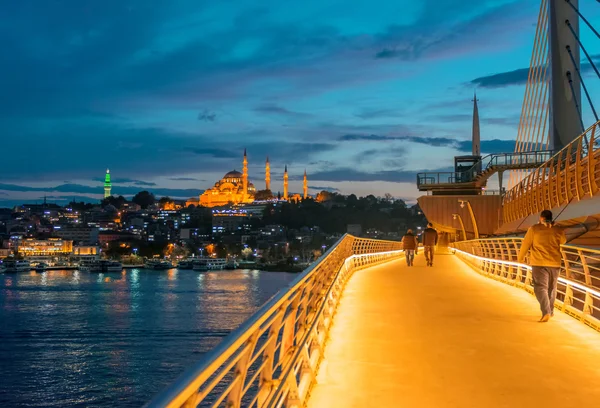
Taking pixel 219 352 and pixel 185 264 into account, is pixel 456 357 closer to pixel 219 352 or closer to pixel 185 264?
pixel 219 352

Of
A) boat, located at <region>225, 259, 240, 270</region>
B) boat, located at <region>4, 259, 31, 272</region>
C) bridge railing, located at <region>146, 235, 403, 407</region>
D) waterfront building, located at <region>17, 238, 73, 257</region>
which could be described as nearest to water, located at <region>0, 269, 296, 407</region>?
bridge railing, located at <region>146, 235, 403, 407</region>

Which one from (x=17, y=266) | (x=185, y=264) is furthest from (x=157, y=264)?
(x=17, y=266)

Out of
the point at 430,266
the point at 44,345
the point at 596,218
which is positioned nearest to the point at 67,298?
the point at 44,345

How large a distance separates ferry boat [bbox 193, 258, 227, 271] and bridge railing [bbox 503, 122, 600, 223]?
10794cm

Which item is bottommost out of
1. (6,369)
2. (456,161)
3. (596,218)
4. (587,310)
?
(6,369)

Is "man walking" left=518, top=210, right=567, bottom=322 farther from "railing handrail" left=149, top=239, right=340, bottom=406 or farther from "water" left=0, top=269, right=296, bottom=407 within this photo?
"water" left=0, top=269, right=296, bottom=407

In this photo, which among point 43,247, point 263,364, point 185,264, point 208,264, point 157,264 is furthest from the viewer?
point 43,247

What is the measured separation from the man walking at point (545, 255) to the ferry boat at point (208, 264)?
12860cm

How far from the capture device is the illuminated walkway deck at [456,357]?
18.0 feet

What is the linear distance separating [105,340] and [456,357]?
4021cm

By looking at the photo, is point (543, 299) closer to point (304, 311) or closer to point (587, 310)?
point (587, 310)

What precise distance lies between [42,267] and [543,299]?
458 ft

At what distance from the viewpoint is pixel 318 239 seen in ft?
572

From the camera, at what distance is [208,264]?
138 meters
